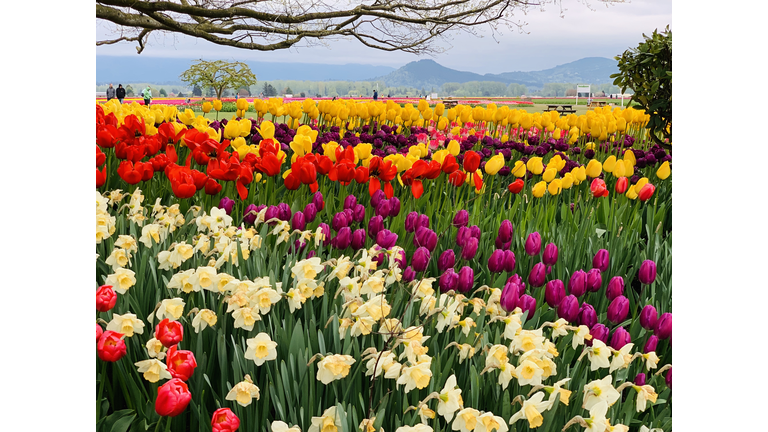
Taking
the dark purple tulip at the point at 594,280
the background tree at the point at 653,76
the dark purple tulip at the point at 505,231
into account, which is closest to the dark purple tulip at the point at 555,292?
the dark purple tulip at the point at 594,280

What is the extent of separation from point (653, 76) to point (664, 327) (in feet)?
13.8

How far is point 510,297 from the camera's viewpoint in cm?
170

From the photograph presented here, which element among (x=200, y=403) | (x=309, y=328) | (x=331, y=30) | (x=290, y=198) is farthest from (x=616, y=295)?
(x=331, y=30)

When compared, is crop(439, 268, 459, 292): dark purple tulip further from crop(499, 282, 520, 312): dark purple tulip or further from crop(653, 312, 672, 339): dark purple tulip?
crop(653, 312, 672, 339): dark purple tulip

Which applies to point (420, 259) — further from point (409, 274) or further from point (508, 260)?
point (508, 260)

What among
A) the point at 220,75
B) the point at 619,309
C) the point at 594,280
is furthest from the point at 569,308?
the point at 220,75

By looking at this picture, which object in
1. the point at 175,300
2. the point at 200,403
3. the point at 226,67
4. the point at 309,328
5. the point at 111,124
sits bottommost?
the point at 200,403

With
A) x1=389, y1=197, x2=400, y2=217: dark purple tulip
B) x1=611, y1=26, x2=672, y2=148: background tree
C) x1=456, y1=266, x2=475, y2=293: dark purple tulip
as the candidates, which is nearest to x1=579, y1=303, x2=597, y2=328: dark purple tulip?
x1=456, y1=266, x2=475, y2=293: dark purple tulip

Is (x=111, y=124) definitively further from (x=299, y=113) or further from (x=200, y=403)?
(x=200, y=403)

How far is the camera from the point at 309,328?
1.66 metres

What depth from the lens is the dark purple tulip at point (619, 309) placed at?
5.96ft

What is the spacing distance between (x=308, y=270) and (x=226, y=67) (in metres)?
27.5

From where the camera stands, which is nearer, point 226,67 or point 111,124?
point 111,124

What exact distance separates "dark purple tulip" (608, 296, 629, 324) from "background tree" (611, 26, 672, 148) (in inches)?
146
